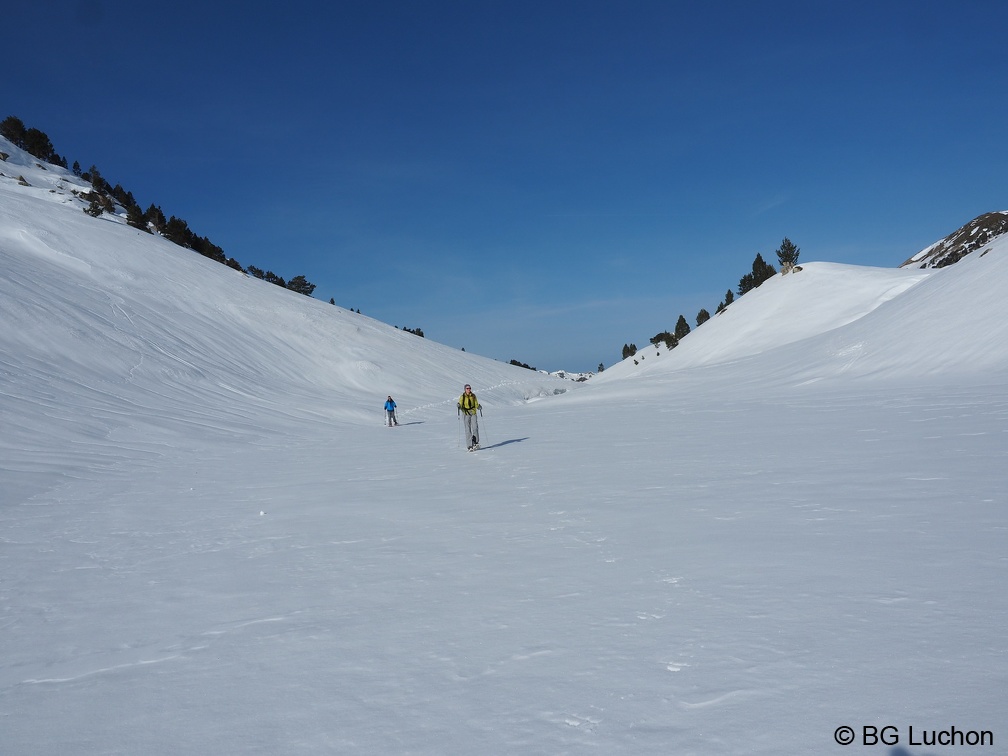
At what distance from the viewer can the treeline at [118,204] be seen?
196 feet

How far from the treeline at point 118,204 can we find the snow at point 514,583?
146ft

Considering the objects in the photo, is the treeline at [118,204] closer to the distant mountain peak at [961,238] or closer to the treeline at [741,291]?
the treeline at [741,291]

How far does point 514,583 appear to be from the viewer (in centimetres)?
644

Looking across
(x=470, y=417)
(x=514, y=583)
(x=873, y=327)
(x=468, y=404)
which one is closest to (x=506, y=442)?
(x=470, y=417)

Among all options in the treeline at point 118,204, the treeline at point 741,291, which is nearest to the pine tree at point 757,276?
the treeline at point 741,291

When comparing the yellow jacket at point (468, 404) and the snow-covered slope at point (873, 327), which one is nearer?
the yellow jacket at point (468, 404)

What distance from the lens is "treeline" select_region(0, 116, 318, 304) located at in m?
59.6

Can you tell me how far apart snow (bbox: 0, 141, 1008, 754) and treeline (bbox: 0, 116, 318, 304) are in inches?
1747

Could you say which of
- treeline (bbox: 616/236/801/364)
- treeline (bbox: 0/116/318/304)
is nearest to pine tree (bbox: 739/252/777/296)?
treeline (bbox: 616/236/801/364)

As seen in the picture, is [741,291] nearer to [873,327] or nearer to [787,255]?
[787,255]

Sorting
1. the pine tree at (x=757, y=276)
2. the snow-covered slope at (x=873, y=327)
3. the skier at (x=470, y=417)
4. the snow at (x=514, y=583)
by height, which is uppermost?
the pine tree at (x=757, y=276)

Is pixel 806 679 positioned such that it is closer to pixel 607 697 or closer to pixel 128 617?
pixel 607 697

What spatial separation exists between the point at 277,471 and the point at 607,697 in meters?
13.6

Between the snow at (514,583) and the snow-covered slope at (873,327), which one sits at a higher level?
the snow-covered slope at (873,327)
